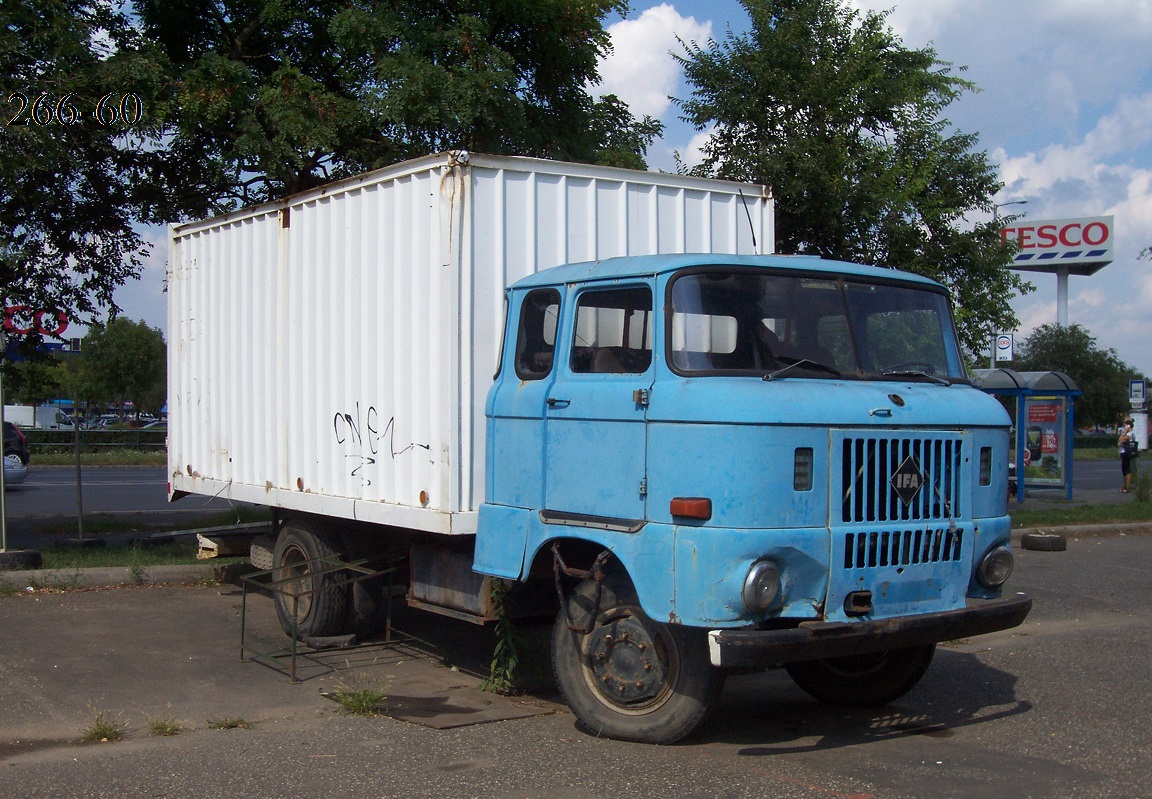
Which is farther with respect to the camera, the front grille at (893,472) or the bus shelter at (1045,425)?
the bus shelter at (1045,425)

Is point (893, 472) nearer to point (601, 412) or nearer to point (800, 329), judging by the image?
point (800, 329)

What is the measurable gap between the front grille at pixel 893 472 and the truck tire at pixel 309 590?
4.26 meters

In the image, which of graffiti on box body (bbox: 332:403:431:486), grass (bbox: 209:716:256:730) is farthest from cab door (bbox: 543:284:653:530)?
grass (bbox: 209:716:256:730)

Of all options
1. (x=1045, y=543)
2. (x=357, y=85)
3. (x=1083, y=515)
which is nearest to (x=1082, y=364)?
(x=1083, y=515)

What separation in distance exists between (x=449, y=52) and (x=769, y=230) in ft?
18.1

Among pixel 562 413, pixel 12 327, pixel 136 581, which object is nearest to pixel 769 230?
pixel 562 413

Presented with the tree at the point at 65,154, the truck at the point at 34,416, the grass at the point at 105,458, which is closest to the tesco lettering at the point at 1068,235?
the grass at the point at 105,458

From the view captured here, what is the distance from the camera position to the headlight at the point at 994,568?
6172 millimetres

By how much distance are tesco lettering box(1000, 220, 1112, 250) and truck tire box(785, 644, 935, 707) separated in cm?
5497

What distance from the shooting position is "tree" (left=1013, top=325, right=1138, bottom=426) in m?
59.7

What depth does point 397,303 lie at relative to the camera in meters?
7.49

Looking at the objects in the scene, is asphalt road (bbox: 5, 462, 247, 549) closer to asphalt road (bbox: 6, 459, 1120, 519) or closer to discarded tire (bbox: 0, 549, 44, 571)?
asphalt road (bbox: 6, 459, 1120, 519)

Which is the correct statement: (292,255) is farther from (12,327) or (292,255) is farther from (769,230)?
(12,327)

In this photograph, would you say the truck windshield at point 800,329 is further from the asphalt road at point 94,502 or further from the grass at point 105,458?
the grass at point 105,458
